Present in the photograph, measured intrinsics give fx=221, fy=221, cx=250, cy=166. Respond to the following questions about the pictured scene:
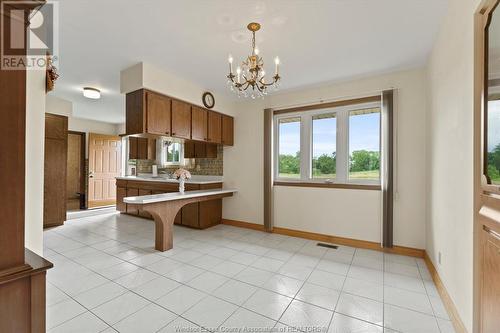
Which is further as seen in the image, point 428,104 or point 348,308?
point 428,104

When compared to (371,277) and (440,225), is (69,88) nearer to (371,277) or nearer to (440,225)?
(371,277)

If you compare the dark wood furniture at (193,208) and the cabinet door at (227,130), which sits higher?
the cabinet door at (227,130)

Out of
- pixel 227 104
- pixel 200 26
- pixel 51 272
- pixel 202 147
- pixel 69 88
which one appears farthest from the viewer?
pixel 202 147

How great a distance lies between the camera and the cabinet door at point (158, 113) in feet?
9.78

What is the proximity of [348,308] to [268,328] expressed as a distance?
2.42ft

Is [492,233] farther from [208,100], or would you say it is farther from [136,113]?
[208,100]

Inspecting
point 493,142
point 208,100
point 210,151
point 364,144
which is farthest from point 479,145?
point 210,151

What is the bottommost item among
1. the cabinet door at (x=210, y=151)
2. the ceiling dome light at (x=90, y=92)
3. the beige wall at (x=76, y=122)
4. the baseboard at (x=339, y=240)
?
the baseboard at (x=339, y=240)

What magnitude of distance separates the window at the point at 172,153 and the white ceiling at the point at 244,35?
2.26 metres

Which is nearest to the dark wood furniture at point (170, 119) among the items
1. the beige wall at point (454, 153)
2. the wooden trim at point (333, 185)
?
the wooden trim at point (333, 185)

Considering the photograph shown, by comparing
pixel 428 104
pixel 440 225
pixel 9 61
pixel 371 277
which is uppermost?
pixel 428 104

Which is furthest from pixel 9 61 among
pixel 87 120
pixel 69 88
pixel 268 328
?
pixel 87 120

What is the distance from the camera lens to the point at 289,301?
1.97 meters

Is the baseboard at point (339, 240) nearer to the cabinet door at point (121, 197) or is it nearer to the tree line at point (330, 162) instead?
the tree line at point (330, 162)
